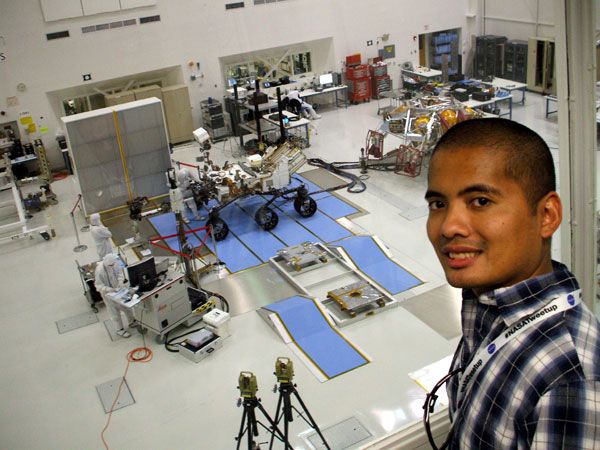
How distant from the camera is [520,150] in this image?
2.00 m

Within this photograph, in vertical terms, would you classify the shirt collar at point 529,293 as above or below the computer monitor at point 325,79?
above

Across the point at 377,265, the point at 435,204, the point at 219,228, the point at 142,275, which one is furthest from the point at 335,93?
the point at 435,204

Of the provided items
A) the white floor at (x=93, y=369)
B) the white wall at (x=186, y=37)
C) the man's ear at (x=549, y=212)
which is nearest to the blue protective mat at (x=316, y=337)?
the white floor at (x=93, y=369)

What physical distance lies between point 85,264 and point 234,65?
371 inches

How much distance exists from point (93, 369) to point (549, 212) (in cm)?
802

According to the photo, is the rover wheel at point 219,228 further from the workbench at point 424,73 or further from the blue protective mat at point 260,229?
the workbench at point 424,73

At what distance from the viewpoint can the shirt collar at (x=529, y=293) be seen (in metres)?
2.01

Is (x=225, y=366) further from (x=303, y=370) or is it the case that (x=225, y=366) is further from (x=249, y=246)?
(x=249, y=246)

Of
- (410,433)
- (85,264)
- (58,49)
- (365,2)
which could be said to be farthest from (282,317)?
(365,2)

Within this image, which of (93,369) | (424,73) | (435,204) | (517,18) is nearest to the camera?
(435,204)

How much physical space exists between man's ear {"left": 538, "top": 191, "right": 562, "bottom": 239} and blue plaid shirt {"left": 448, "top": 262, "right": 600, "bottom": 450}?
0.49 feet

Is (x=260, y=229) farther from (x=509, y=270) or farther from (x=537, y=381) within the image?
(x=537, y=381)

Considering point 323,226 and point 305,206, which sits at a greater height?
point 305,206

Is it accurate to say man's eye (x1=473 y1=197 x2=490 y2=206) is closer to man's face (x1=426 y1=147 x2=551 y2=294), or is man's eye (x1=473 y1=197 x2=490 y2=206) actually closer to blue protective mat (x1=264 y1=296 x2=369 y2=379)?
man's face (x1=426 y1=147 x2=551 y2=294)
